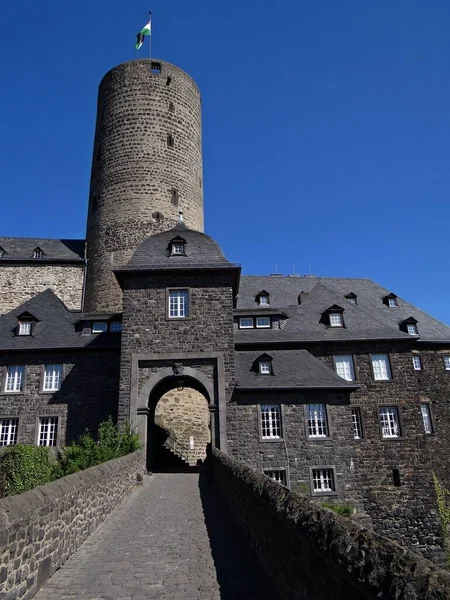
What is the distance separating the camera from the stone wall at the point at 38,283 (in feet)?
89.5

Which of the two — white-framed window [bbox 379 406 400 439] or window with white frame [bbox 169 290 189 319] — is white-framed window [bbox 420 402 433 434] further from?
window with white frame [bbox 169 290 189 319]

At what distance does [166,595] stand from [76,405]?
14.7m

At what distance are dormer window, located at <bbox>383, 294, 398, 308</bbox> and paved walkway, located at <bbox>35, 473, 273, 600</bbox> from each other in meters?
20.0

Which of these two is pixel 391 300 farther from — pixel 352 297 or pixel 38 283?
pixel 38 283

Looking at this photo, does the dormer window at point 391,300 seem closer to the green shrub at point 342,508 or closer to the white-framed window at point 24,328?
the green shrub at point 342,508

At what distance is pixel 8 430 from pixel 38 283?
35.9 ft

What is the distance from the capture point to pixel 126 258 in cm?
2738

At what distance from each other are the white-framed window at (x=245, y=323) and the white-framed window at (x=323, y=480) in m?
7.25

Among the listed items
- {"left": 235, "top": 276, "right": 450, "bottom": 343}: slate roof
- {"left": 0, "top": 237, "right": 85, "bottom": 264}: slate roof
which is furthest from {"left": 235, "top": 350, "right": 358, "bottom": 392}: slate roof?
{"left": 0, "top": 237, "right": 85, "bottom": 264}: slate roof

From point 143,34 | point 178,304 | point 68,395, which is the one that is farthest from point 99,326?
point 143,34

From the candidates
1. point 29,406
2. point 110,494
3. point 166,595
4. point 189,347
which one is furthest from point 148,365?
point 166,595

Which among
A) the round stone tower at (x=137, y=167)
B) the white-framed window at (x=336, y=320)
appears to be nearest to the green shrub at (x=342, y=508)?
the white-framed window at (x=336, y=320)

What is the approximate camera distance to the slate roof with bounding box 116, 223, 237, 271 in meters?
18.6

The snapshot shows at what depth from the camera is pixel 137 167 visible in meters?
28.9
